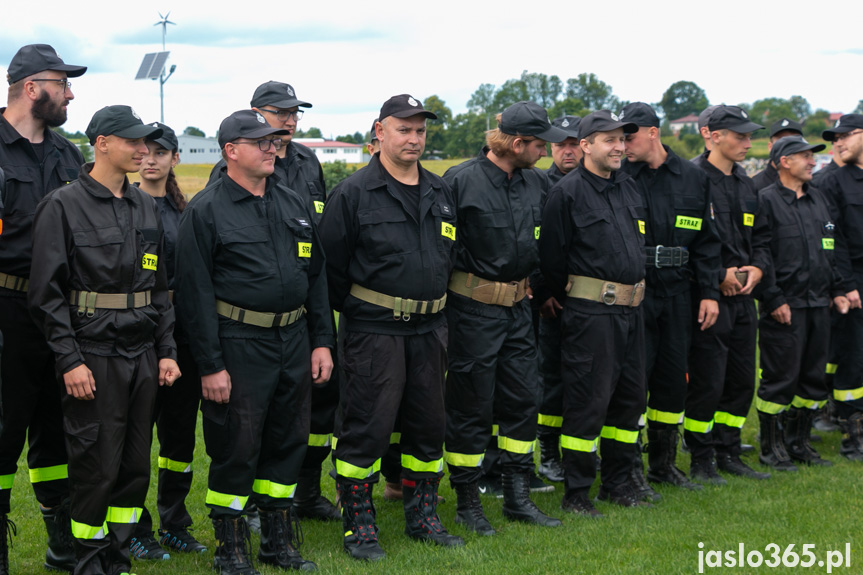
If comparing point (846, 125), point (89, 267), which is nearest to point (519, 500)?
point (89, 267)

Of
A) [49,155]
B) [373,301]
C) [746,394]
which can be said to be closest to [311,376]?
[373,301]

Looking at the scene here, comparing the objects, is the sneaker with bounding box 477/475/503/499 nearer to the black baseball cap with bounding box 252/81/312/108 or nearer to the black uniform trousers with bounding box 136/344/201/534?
the black uniform trousers with bounding box 136/344/201/534

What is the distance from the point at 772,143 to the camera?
9672mm

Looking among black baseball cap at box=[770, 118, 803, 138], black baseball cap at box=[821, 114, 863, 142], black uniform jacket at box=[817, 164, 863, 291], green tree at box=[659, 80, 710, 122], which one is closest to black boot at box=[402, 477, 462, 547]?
black uniform jacket at box=[817, 164, 863, 291]

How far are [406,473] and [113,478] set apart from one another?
2.01 metres

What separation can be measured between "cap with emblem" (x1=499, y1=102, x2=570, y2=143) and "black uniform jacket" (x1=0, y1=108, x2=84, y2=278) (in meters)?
2.96

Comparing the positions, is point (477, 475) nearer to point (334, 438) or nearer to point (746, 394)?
point (334, 438)

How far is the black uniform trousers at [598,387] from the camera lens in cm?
669

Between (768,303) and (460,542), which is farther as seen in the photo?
(768,303)

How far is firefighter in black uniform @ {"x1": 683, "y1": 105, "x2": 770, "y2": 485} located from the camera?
7.71 metres

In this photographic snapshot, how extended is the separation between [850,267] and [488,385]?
4642mm

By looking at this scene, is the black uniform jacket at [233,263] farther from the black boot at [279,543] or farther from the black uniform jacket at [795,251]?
the black uniform jacket at [795,251]

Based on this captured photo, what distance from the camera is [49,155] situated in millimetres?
5609

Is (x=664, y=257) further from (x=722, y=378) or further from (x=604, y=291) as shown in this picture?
(x=722, y=378)
